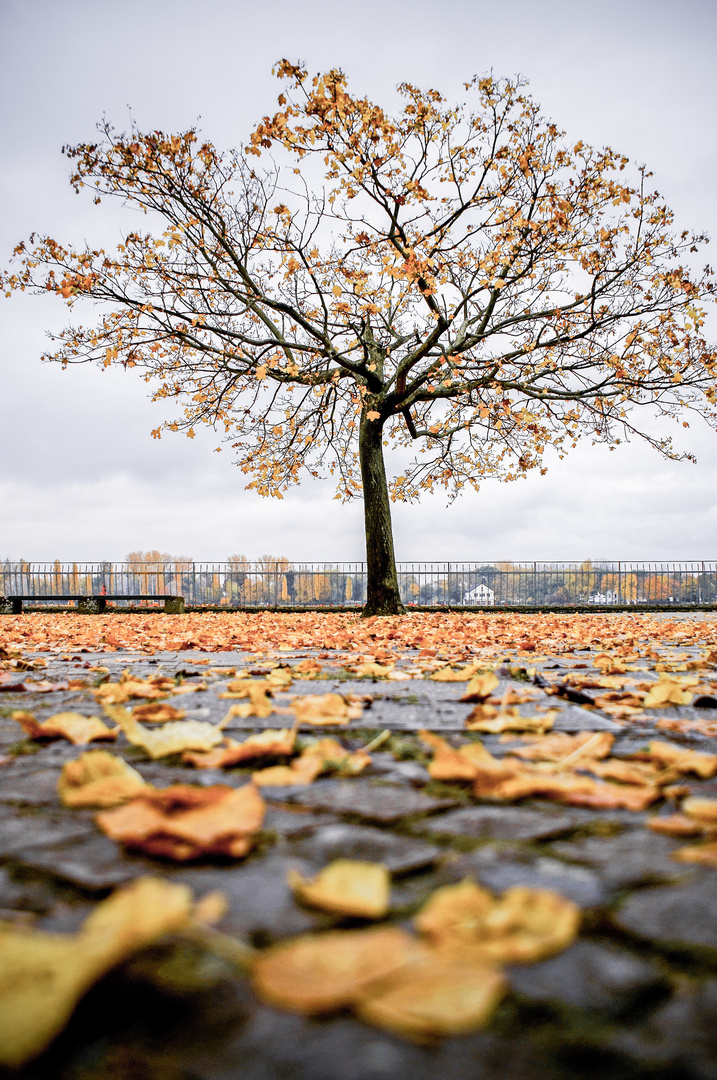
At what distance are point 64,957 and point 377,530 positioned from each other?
9268 mm

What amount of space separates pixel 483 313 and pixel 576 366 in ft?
5.98

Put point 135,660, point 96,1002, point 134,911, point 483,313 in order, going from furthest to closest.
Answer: point 483,313 < point 135,660 < point 134,911 < point 96,1002

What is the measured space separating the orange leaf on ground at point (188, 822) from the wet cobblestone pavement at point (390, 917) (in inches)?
0.9

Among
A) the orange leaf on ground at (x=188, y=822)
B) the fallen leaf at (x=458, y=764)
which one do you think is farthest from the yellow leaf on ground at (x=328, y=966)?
the fallen leaf at (x=458, y=764)

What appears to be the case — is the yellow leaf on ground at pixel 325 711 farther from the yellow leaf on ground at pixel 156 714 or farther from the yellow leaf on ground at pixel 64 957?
the yellow leaf on ground at pixel 64 957

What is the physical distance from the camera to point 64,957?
0.54m

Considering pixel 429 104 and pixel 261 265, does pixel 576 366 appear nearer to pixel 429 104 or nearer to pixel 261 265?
pixel 429 104

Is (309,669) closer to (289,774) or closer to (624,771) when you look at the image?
(289,774)

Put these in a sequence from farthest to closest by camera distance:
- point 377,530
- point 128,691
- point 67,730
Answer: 1. point 377,530
2. point 128,691
3. point 67,730

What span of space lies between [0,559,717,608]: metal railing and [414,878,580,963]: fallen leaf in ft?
64.9

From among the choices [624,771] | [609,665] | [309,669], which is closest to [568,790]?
[624,771]

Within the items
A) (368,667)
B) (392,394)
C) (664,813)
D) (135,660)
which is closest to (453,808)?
(664,813)

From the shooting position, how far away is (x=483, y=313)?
30.3 feet

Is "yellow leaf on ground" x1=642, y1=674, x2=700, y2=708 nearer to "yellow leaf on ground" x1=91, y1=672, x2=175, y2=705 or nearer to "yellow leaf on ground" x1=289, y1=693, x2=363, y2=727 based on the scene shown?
"yellow leaf on ground" x1=289, y1=693, x2=363, y2=727
